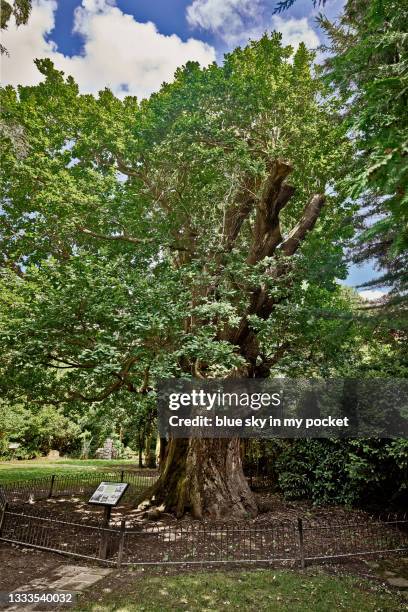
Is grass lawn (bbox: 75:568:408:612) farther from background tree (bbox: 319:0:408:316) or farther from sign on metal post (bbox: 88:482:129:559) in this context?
background tree (bbox: 319:0:408:316)

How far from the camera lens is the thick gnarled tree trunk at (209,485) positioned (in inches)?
388

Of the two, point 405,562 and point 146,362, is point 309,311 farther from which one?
point 405,562

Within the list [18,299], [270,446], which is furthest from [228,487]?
[18,299]

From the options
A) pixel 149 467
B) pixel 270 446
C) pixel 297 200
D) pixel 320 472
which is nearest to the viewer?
pixel 320 472

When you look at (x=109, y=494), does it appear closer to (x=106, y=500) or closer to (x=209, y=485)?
(x=106, y=500)

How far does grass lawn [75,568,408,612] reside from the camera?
5262mm

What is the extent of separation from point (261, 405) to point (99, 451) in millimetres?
27082

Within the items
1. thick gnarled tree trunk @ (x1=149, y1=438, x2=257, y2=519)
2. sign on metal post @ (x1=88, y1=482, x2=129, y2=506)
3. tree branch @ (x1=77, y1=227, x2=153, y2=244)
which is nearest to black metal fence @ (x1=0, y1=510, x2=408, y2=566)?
sign on metal post @ (x1=88, y1=482, x2=129, y2=506)

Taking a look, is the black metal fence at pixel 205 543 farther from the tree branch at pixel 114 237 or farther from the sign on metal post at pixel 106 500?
the tree branch at pixel 114 237

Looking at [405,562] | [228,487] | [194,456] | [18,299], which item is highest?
[18,299]

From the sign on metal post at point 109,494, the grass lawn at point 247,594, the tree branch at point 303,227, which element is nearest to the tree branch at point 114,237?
the tree branch at point 303,227

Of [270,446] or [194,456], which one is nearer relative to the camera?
[194,456]

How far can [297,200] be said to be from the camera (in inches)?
497

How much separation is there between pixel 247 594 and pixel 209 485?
176 inches
